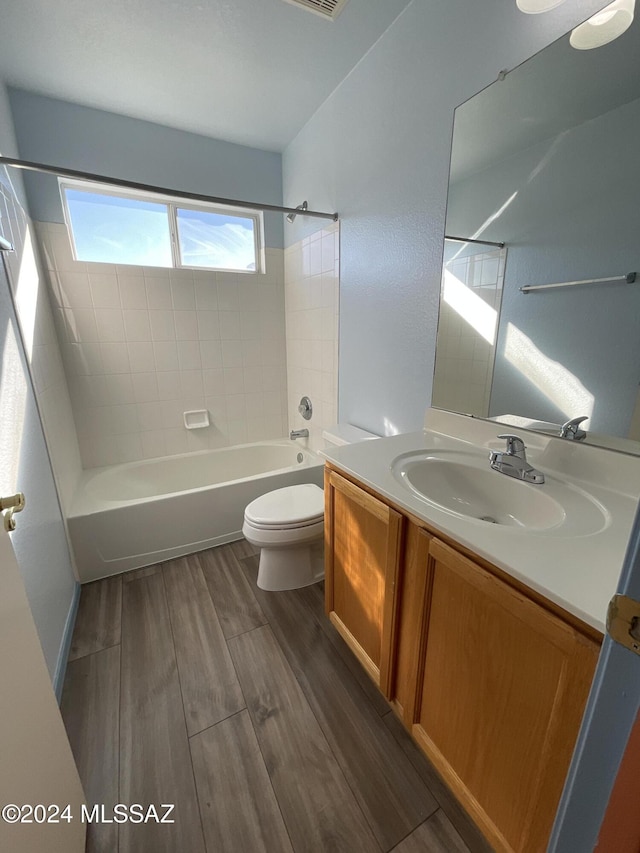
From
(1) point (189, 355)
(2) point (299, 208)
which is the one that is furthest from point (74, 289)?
(2) point (299, 208)

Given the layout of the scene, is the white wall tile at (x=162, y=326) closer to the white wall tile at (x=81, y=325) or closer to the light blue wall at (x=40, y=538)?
the white wall tile at (x=81, y=325)

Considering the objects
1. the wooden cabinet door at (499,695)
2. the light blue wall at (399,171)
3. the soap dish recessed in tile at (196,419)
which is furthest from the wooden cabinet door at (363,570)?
the soap dish recessed in tile at (196,419)

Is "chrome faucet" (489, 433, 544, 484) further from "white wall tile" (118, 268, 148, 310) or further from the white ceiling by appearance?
"white wall tile" (118, 268, 148, 310)

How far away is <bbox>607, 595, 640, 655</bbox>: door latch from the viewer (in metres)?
0.38

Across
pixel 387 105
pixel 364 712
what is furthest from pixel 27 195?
pixel 364 712

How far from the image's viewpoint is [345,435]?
1963 millimetres

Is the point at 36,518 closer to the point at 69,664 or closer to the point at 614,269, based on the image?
the point at 69,664

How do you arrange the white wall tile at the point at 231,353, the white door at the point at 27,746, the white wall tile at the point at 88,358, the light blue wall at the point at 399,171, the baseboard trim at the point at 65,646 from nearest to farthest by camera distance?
the white door at the point at 27,746, the light blue wall at the point at 399,171, the baseboard trim at the point at 65,646, the white wall tile at the point at 88,358, the white wall tile at the point at 231,353

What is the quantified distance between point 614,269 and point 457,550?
876mm

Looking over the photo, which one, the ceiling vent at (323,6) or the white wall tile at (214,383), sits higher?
the ceiling vent at (323,6)

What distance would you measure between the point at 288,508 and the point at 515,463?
1.04m

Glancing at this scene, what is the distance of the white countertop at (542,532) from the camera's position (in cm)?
61

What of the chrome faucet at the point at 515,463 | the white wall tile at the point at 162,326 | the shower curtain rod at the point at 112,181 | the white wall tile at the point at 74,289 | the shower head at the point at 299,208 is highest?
the shower head at the point at 299,208

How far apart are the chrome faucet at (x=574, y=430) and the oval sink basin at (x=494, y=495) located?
0.14 metres
